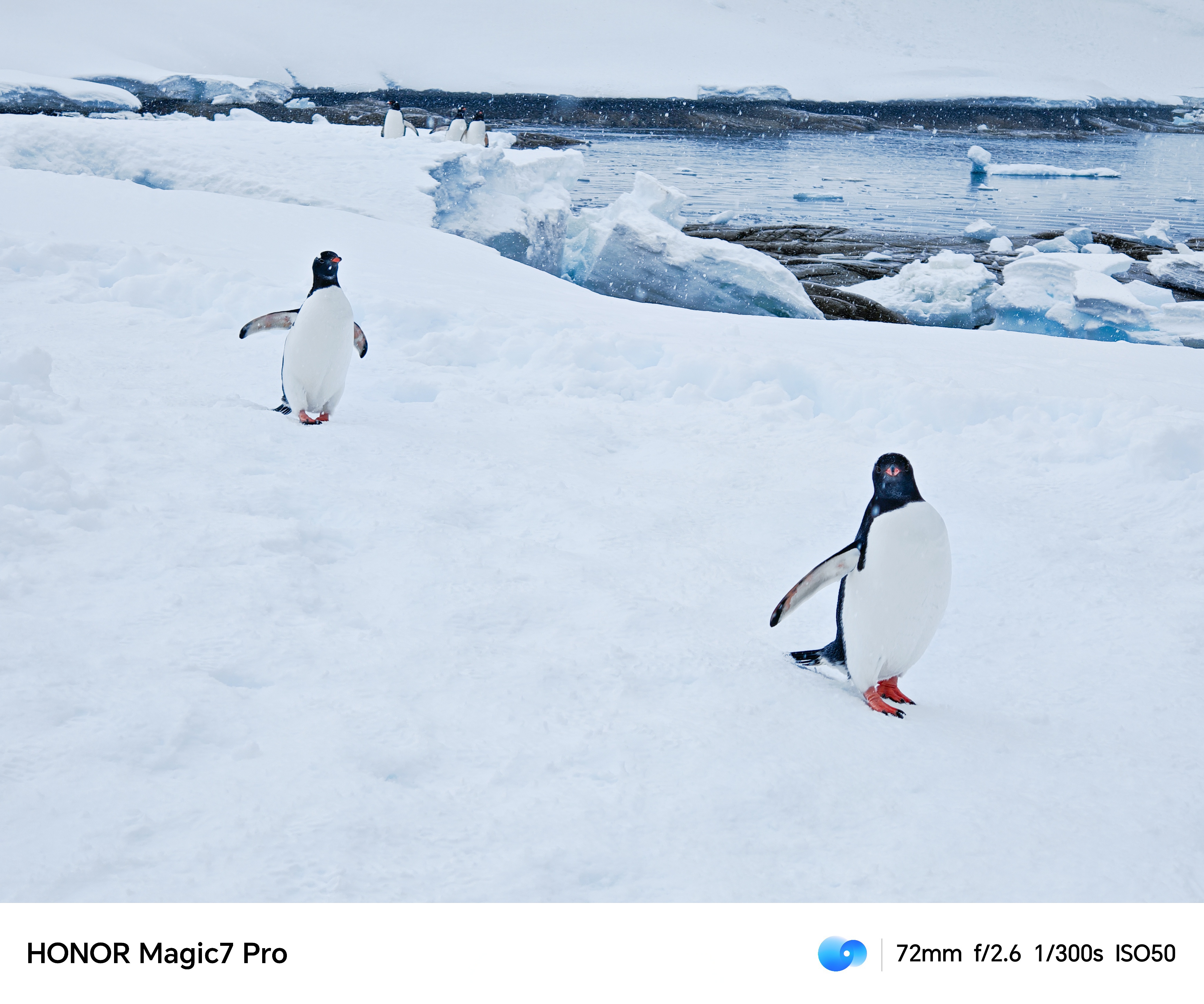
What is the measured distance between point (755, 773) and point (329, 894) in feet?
2.60

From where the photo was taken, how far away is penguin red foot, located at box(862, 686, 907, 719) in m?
2.07

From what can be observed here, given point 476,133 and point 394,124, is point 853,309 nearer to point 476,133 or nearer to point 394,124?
point 476,133

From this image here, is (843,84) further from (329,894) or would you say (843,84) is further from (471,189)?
(329,894)

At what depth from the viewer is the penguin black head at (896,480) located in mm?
2145

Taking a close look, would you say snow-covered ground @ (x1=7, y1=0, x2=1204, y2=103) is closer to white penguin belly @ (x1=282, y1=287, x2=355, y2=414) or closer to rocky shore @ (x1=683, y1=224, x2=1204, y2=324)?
rocky shore @ (x1=683, y1=224, x2=1204, y2=324)

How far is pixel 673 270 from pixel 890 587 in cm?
808

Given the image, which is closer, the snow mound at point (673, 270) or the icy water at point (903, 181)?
the snow mound at point (673, 270)

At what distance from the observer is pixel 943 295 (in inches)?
437

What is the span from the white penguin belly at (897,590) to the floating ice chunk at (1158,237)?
17024 mm

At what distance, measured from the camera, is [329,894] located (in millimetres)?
1353

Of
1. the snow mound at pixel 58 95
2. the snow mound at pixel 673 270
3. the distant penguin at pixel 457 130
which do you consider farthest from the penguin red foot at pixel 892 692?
the snow mound at pixel 58 95

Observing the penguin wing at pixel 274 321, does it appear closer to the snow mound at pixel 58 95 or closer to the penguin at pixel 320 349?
the penguin at pixel 320 349

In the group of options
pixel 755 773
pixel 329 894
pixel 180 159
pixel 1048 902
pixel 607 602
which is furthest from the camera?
pixel 180 159
